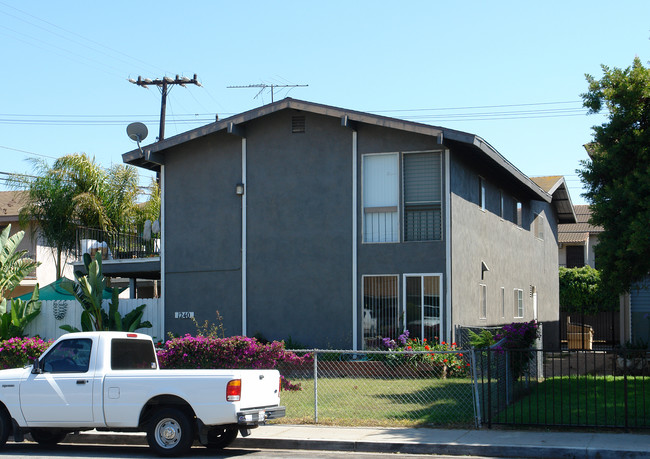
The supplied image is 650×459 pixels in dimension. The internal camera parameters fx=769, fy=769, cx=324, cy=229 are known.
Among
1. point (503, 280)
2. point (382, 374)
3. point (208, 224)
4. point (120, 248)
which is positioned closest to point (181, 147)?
point (208, 224)

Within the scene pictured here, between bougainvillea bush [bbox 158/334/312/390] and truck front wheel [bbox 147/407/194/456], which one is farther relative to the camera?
bougainvillea bush [bbox 158/334/312/390]

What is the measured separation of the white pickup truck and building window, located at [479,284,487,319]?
1217 centimetres

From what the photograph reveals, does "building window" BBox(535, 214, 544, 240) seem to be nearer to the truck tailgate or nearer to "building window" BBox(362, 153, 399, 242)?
"building window" BBox(362, 153, 399, 242)

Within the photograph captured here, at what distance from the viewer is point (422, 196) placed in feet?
65.6

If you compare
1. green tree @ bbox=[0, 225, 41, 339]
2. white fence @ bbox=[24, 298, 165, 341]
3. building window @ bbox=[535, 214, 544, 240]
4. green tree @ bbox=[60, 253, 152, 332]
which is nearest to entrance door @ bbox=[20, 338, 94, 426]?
green tree @ bbox=[60, 253, 152, 332]

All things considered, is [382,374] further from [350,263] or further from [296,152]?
[296,152]

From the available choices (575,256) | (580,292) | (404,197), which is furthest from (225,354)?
(575,256)

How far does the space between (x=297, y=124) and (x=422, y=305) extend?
600 cm

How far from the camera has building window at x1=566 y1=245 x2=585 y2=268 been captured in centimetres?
4547

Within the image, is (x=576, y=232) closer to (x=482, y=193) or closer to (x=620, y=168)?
(x=482, y=193)

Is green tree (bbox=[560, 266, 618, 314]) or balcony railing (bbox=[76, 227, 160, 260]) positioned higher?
balcony railing (bbox=[76, 227, 160, 260])


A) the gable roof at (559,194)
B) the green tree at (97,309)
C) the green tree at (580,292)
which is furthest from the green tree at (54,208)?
the green tree at (580,292)

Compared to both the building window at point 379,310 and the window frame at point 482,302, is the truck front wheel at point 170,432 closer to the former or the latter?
the building window at point 379,310

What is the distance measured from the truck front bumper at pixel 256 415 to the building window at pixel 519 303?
1794cm
